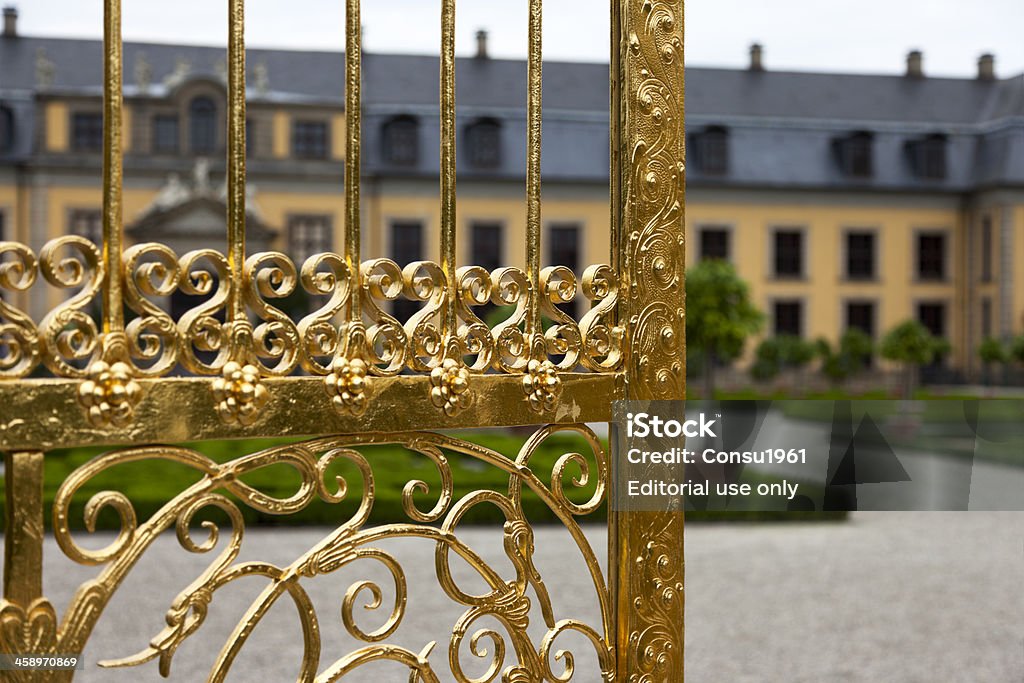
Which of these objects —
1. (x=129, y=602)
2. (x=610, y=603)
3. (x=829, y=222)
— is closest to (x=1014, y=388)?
(x=829, y=222)

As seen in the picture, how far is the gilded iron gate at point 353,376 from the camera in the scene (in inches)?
43.6

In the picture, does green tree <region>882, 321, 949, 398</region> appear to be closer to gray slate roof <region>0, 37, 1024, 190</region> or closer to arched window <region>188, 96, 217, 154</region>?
gray slate roof <region>0, 37, 1024, 190</region>

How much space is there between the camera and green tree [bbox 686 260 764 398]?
48.3ft

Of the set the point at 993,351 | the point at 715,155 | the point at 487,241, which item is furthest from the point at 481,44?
the point at 993,351

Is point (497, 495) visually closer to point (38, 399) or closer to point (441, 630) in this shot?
point (38, 399)

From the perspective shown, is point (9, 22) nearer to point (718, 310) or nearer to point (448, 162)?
point (718, 310)

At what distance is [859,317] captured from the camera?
24.3 metres

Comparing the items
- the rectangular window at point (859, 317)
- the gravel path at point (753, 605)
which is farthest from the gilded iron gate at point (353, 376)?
the rectangular window at point (859, 317)

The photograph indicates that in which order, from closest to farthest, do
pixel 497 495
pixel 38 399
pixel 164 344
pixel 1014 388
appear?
pixel 38 399 → pixel 164 344 → pixel 497 495 → pixel 1014 388

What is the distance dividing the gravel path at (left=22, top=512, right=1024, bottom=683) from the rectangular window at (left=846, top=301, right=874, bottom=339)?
56.7 feet

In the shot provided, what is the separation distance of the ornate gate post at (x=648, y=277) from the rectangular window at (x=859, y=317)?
2371cm

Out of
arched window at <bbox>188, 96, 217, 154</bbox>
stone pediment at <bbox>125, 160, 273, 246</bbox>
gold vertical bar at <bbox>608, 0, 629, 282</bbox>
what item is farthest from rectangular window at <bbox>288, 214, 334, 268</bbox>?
gold vertical bar at <bbox>608, 0, 629, 282</bbox>

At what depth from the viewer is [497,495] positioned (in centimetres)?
147

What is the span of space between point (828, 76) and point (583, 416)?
84.5 feet
